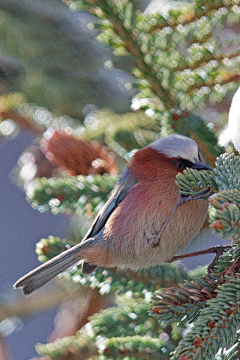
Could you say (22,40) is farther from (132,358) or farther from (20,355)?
(20,355)

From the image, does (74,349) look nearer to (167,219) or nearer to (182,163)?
(167,219)

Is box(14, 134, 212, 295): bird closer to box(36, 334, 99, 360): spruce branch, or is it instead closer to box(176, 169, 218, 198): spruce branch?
box(36, 334, 99, 360): spruce branch

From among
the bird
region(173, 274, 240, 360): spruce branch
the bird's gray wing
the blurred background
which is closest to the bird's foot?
the bird

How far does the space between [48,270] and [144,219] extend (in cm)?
28

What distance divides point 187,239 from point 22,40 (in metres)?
0.78

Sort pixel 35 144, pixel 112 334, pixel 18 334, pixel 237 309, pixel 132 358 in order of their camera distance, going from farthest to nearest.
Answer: pixel 18 334 → pixel 35 144 → pixel 112 334 → pixel 132 358 → pixel 237 309

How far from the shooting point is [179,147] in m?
1.07

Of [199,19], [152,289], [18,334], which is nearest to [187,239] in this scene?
[152,289]

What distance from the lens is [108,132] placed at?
4.01ft

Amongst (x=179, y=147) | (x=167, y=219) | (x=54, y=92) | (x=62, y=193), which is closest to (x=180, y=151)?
(x=179, y=147)

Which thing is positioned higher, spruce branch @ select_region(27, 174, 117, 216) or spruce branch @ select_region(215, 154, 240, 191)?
spruce branch @ select_region(27, 174, 117, 216)

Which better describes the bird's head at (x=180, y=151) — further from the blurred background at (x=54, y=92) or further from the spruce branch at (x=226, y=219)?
the spruce branch at (x=226, y=219)

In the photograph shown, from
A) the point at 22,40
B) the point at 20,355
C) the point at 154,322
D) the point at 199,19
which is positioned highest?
the point at 22,40

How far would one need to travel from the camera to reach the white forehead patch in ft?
3.47
